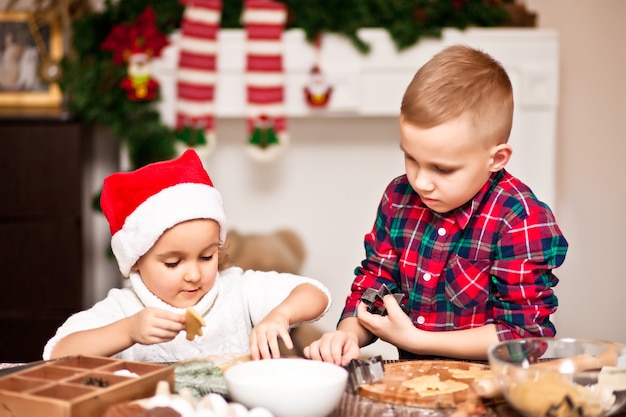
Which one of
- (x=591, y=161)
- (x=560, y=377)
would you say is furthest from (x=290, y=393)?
(x=591, y=161)

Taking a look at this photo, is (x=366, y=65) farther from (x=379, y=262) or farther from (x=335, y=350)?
(x=335, y=350)

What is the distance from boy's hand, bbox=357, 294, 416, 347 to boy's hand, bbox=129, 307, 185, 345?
0.33m

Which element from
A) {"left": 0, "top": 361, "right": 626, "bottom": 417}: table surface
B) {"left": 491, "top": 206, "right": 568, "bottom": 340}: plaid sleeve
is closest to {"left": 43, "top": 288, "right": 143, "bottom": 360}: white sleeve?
{"left": 0, "top": 361, "right": 626, "bottom": 417}: table surface

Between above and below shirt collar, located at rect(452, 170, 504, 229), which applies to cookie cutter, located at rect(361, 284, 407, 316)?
below

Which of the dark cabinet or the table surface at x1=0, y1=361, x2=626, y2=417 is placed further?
the dark cabinet

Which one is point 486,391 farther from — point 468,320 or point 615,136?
point 615,136

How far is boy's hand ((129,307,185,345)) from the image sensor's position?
44.1 inches

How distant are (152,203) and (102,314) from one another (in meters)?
0.21

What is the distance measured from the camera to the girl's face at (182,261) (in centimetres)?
132

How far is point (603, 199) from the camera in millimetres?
3549

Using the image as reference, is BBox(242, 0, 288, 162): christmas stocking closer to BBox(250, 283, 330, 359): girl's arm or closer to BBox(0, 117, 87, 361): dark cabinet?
BBox(0, 117, 87, 361): dark cabinet

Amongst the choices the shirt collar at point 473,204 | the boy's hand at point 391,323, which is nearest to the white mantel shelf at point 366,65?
the shirt collar at point 473,204

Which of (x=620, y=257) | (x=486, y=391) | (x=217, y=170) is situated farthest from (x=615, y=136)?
(x=486, y=391)

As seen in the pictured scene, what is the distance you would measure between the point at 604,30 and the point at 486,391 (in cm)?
294
